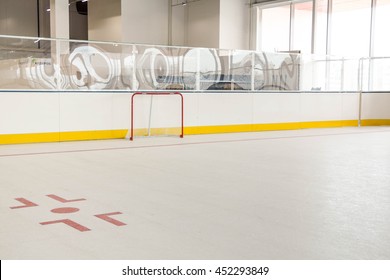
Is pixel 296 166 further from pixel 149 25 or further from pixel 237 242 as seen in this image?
pixel 149 25

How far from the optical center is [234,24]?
22.3 meters

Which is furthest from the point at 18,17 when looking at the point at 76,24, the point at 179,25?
the point at 179,25

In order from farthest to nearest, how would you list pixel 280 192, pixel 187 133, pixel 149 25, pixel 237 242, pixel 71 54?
pixel 149 25
pixel 187 133
pixel 71 54
pixel 280 192
pixel 237 242

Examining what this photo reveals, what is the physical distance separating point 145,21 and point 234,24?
3.78m

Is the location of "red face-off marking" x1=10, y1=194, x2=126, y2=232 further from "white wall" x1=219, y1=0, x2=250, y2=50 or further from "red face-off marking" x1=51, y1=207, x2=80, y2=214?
"white wall" x1=219, y1=0, x2=250, y2=50

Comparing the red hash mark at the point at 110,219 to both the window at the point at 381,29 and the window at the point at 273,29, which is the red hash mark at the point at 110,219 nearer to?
the window at the point at 381,29

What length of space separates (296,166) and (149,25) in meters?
16.3

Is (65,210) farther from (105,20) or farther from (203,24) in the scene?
(105,20)

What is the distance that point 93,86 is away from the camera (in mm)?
11445

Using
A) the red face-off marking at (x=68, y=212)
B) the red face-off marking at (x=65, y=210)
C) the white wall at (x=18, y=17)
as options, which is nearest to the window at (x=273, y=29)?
the white wall at (x=18, y=17)

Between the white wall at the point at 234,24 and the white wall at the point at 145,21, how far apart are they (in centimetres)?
294

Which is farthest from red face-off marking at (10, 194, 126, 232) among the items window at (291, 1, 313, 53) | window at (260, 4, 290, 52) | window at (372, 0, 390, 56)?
window at (260, 4, 290, 52)

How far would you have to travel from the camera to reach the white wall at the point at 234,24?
21.9m
